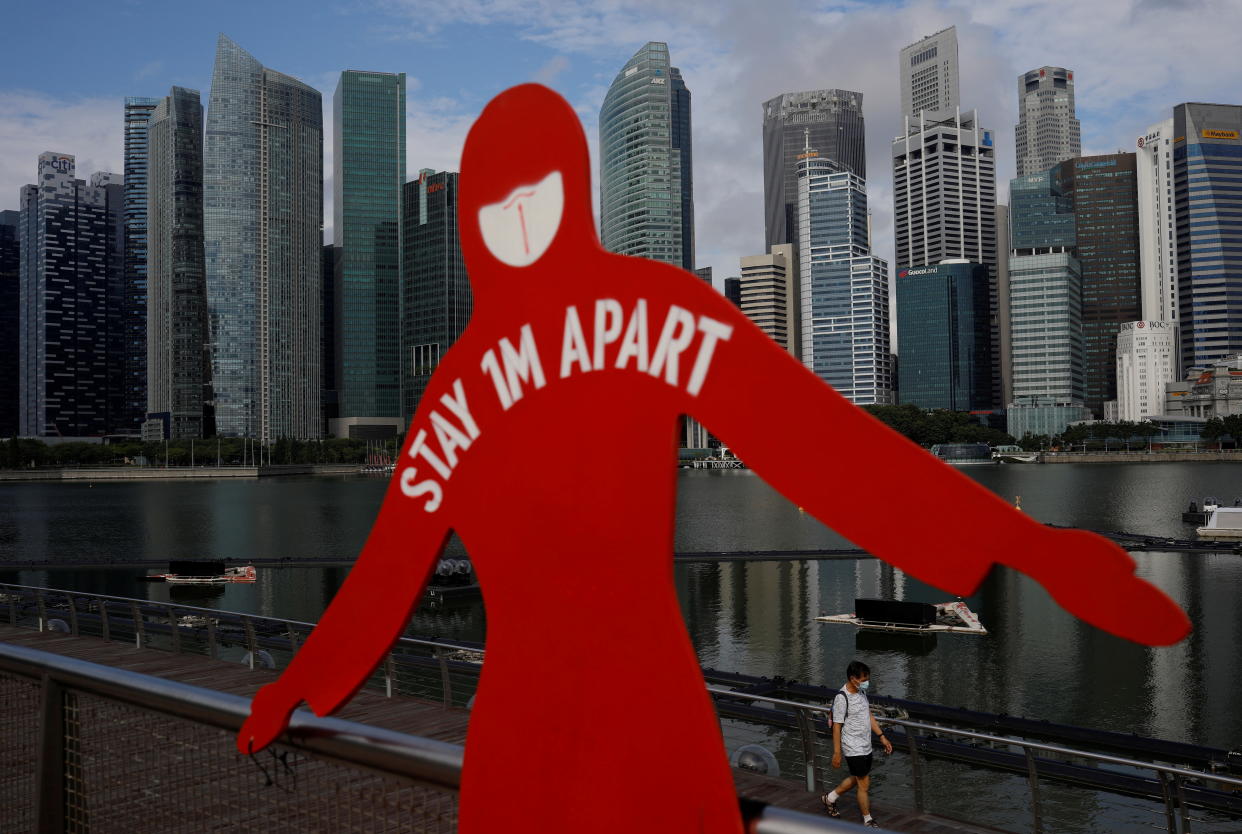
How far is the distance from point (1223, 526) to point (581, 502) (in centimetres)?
5479

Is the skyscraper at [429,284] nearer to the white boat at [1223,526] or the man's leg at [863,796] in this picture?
the white boat at [1223,526]

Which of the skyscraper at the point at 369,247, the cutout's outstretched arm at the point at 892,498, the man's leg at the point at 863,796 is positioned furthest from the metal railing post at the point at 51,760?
the skyscraper at the point at 369,247

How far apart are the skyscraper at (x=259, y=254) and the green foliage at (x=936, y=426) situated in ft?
321

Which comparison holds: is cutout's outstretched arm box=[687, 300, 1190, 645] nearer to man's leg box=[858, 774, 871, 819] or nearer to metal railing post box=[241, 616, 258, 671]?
man's leg box=[858, 774, 871, 819]

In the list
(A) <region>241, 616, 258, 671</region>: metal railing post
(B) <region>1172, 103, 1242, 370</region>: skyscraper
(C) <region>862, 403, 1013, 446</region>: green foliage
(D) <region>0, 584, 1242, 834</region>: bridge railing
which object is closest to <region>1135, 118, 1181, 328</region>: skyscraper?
(B) <region>1172, 103, 1242, 370</region>: skyscraper

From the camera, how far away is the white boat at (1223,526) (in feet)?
158

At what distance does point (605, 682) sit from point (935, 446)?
15449cm

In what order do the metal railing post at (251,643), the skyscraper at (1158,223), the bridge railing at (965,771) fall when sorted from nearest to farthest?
1. the bridge railing at (965,771)
2. the metal railing post at (251,643)
3. the skyscraper at (1158,223)

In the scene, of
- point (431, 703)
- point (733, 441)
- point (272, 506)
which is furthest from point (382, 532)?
point (272, 506)

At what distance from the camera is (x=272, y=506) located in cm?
8475

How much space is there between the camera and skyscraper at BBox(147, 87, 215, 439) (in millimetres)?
167375

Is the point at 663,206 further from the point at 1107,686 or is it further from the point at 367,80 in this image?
the point at 1107,686

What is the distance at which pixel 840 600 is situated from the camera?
33.3 m

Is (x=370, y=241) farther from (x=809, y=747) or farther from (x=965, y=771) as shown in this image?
(x=809, y=747)
